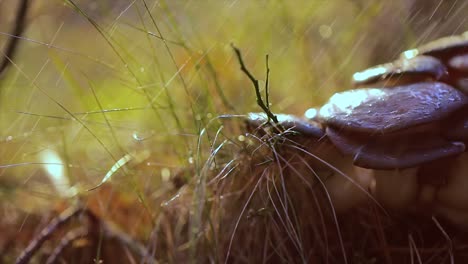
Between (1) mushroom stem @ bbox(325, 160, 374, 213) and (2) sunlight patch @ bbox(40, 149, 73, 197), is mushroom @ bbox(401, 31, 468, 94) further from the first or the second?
(2) sunlight patch @ bbox(40, 149, 73, 197)

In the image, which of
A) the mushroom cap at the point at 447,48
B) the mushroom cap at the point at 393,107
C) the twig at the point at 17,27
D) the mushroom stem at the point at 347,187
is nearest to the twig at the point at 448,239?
the mushroom stem at the point at 347,187

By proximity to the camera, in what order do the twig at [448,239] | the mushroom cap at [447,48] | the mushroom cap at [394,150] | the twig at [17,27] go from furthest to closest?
the twig at [17,27]
the mushroom cap at [447,48]
the twig at [448,239]
the mushroom cap at [394,150]

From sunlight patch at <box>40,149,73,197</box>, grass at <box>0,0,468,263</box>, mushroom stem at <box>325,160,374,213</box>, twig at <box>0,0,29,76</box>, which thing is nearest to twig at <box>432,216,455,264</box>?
grass at <box>0,0,468,263</box>

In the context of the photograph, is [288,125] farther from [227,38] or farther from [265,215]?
[227,38]

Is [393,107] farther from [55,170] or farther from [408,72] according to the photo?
[55,170]

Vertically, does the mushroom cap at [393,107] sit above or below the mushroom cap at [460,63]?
below

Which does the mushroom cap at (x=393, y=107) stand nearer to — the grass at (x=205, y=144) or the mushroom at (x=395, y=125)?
the mushroom at (x=395, y=125)

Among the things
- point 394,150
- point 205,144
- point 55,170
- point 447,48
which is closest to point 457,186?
point 394,150
